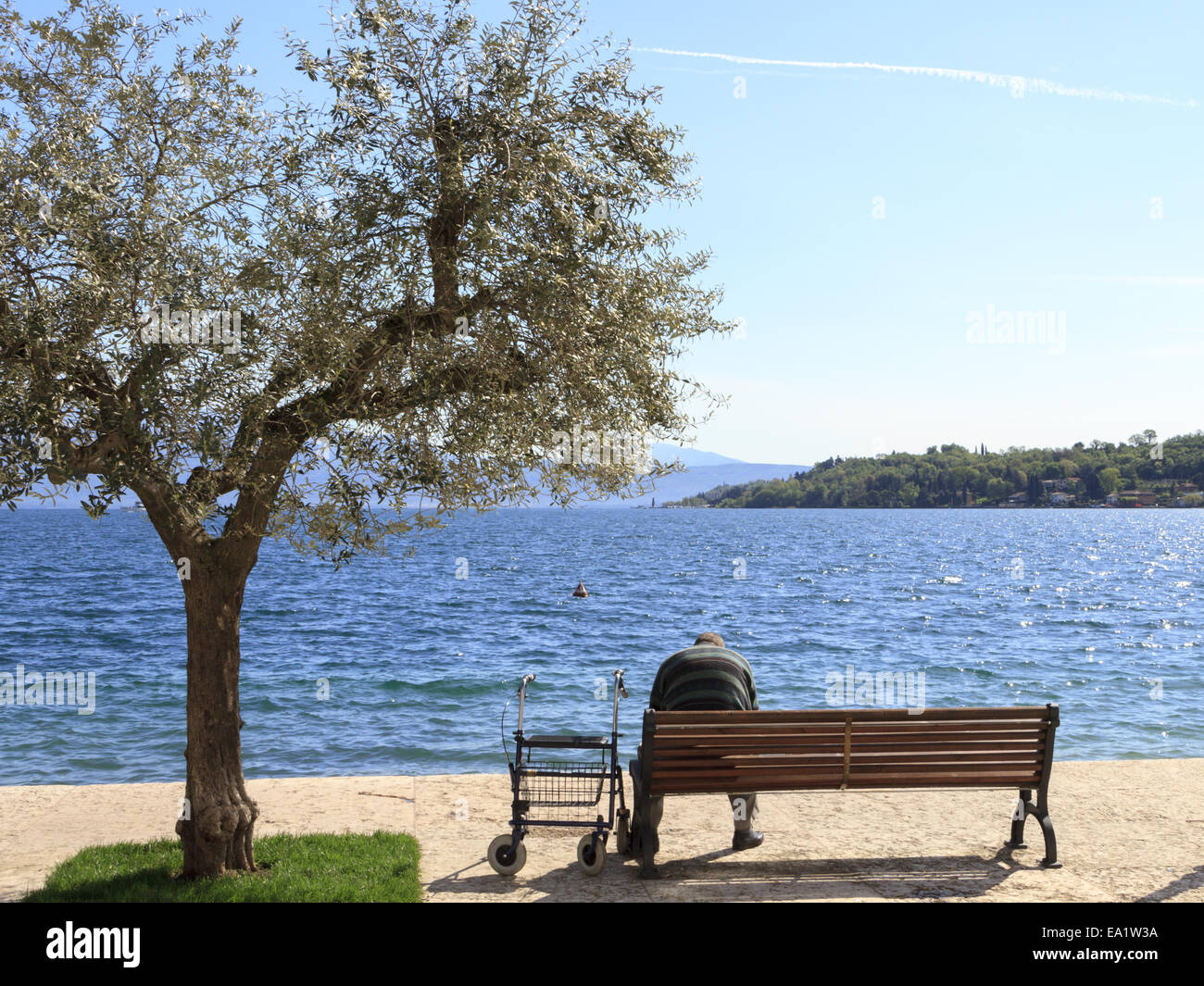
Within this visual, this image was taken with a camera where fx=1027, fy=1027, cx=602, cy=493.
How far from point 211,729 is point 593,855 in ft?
11.0

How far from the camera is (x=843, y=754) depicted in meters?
8.81

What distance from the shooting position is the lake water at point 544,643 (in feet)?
68.2

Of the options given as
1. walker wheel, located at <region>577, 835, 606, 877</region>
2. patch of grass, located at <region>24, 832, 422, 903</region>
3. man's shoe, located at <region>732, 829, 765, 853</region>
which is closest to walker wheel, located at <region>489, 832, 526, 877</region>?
walker wheel, located at <region>577, 835, 606, 877</region>

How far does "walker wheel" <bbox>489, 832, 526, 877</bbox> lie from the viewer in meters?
8.44

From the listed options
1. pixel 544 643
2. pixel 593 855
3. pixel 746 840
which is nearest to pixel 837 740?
pixel 746 840

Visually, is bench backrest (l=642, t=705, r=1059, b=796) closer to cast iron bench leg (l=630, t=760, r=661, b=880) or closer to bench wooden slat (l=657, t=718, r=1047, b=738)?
bench wooden slat (l=657, t=718, r=1047, b=738)

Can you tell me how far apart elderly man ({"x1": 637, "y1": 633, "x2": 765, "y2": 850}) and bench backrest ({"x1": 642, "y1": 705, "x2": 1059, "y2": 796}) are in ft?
1.70

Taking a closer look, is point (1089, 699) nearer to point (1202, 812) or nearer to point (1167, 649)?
point (1167, 649)

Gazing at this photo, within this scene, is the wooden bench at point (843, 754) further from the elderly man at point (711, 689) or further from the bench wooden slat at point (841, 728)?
the elderly man at point (711, 689)

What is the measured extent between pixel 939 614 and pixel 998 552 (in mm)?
54809

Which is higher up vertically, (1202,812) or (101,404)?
(101,404)

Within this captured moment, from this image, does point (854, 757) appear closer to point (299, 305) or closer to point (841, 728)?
point (841, 728)

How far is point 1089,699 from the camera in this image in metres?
26.6
